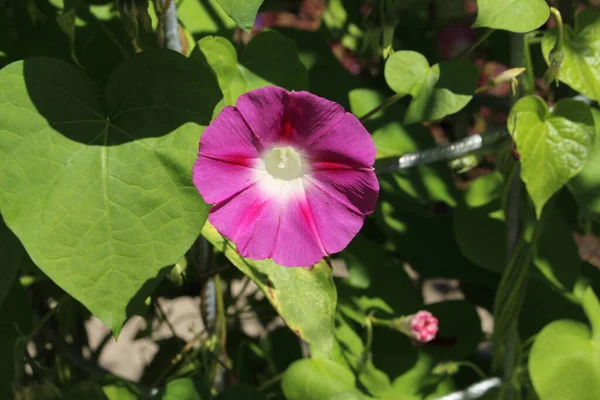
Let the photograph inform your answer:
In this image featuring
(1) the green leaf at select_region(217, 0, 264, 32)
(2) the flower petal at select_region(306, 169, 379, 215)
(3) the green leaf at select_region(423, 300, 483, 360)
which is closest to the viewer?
(1) the green leaf at select_region(217, 0, 264, 32)

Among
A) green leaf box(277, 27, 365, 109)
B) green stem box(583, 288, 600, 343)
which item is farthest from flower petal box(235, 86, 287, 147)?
green stem box(583, 288, 600, 343)

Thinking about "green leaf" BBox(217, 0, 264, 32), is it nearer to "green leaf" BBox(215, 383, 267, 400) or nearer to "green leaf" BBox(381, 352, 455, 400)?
"green leaf" BBox(215, 383, 267, 400)

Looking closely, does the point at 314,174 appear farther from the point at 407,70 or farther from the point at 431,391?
the point at 431,391

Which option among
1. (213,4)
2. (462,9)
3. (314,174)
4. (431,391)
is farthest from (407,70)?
(462,9)

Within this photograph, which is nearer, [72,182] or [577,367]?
[72,182]

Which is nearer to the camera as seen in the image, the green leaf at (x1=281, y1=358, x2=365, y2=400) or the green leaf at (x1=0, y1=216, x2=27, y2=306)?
the green leaf at (x1=0, y1=216, x2=27, y2=306)

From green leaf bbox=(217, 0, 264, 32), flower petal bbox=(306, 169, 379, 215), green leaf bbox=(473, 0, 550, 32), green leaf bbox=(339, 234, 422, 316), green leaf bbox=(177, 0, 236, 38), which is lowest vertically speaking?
green leaf bbox=(339, 234, 422, 316)

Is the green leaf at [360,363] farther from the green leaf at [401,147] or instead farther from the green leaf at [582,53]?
the green leaf at [582,53]

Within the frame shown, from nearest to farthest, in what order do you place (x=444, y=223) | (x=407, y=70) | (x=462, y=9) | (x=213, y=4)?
(x=407, y=70)
(x=213, y=4)
(x=444, y=223)
(x=462, y=9)
